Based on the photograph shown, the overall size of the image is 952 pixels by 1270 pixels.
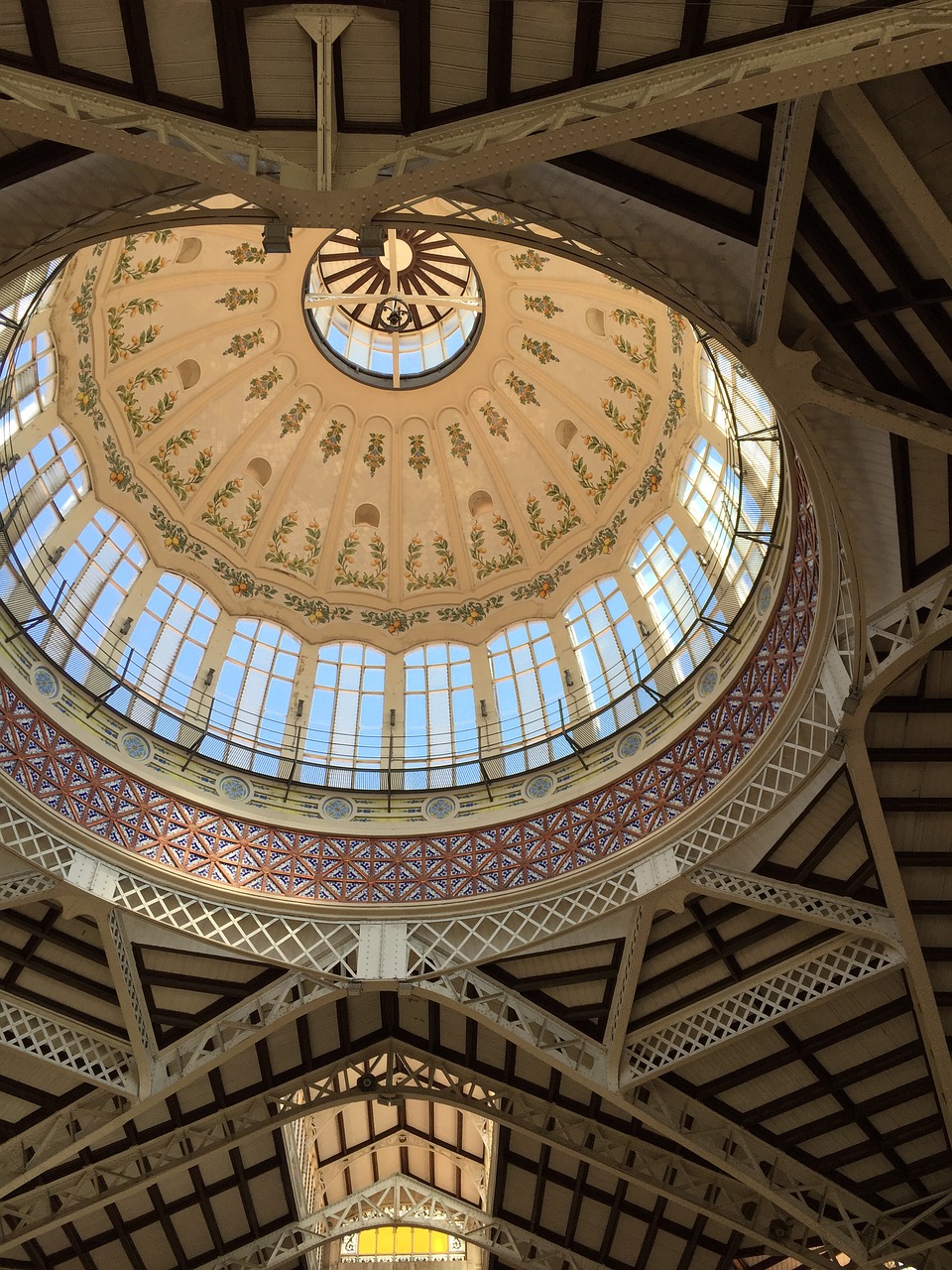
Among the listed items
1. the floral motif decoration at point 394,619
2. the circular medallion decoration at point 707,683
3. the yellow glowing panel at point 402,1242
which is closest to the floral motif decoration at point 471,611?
the floral motif decoration at point 394,619

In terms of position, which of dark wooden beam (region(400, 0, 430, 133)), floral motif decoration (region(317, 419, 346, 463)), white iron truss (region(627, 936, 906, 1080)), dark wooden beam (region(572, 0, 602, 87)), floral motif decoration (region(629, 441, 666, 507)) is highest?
floral motif decoration (region(317, 419, 346, 463))

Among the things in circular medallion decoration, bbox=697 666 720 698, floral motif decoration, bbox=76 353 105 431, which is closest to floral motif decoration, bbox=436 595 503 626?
circular medallion decoration, bbox=697 666 720 698

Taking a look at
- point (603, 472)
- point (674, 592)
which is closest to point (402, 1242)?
point (674, 592)

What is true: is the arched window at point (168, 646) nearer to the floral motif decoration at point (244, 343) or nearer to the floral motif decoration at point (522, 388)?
the floral motif decoration at point (244, 343)

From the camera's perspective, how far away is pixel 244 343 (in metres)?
30.1

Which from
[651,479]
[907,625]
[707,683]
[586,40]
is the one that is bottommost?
[907,625]

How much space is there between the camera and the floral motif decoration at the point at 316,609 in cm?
2931

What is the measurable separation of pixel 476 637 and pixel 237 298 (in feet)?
33.3

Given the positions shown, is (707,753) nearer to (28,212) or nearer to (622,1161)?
(622,1161)

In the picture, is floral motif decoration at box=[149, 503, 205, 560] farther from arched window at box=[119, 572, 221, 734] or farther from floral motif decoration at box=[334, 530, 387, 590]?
floral motif decoration at box=[334, 530, 387, 590]

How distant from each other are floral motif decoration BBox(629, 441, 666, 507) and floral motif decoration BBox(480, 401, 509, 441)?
440cm

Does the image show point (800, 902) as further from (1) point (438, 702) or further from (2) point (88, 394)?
(2) point (88, 394)

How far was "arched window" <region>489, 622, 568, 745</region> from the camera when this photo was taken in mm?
26900

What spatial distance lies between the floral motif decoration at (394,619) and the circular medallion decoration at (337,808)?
17.5 feet
